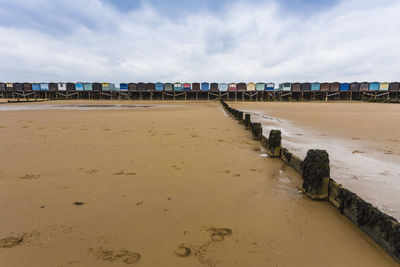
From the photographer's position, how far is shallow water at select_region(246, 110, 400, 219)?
296 centimetres

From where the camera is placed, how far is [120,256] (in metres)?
1.88

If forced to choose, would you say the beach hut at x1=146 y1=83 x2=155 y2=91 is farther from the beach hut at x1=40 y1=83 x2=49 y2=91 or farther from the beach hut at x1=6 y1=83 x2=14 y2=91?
the beach hut at x1=6 y1=83 x2=14 y2=91

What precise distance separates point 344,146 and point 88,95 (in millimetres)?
55989

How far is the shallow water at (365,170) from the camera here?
2.96 metres

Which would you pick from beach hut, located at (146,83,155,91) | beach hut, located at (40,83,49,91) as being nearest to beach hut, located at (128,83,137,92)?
beach hut, located at (146,83,155,91)

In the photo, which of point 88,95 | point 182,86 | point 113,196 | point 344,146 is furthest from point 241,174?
point 88,95

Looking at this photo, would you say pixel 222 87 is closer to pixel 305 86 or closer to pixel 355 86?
pixel 305 86

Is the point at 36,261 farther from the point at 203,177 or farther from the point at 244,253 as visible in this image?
the point at 203,177

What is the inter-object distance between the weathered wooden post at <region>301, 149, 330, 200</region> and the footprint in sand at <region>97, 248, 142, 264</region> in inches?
94.3

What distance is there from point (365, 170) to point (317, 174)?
7.07 ft

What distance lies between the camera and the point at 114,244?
204cm

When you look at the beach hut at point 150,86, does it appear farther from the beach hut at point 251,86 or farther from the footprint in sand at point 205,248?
the footprint in sand at point 205,248

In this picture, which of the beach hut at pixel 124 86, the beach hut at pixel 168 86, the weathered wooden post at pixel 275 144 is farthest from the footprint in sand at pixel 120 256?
the beach hut at pixel 124 86

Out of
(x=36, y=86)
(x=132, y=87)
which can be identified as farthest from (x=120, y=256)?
(x=36, y=86)
